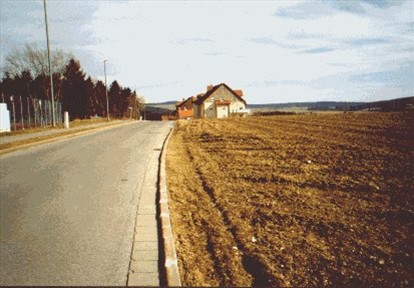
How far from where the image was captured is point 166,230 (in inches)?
184

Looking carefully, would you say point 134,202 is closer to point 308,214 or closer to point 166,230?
point 166,230

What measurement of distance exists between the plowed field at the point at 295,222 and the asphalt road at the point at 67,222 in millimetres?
771

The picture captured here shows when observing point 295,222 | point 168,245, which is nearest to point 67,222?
point 168,245

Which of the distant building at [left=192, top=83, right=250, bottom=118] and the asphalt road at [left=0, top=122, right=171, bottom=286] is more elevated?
the distant building at [left=192, top=83, right=250, bottom=118]

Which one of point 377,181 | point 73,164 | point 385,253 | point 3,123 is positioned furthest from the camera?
point 3,123

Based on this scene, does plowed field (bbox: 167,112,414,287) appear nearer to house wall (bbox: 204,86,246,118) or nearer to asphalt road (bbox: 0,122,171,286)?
asphalt road (bbox: 0,122,171,286)

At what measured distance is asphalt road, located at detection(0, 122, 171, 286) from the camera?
370 cm

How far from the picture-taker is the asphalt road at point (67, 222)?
3.70 metres

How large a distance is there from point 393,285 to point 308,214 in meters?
1.98

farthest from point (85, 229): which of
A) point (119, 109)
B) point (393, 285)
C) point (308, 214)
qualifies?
point (119, 109)

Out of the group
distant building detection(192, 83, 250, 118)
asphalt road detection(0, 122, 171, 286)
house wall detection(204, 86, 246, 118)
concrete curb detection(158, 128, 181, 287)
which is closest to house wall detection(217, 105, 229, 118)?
distant building detection(192, 83, 250, 118)

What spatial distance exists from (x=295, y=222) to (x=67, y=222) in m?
3.16

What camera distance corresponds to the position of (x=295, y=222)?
5066 mm

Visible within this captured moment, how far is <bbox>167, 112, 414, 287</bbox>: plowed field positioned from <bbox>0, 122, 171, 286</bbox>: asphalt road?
77 cm
